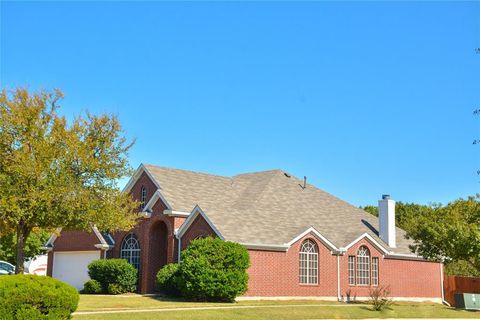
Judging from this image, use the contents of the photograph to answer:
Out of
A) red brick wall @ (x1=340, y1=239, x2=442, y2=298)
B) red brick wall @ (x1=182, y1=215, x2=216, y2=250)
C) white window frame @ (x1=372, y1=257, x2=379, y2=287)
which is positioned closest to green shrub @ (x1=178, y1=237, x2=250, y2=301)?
red brick wall @ (x1=182, y1=215, x2=216, y2=250)

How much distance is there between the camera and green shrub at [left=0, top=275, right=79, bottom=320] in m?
15.6

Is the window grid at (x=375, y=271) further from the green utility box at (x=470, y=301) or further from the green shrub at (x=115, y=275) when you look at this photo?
the green shrub at (x=115, y=275)

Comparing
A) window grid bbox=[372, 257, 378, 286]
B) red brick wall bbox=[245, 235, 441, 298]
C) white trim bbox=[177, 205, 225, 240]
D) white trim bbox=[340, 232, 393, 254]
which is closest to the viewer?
white trim bbox=[177, 205, 225, 240]

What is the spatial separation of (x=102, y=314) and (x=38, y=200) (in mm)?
6512

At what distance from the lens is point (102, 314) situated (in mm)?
20703

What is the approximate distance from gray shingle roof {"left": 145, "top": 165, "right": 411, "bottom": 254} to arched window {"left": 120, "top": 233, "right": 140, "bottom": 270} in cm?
404

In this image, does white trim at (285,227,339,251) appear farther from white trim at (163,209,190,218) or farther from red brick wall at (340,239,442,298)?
white trim at (163,209,190,218)

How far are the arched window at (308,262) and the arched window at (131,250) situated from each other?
32.5ft

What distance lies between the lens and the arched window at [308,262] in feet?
110

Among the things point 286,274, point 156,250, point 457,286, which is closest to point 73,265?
point 156,250

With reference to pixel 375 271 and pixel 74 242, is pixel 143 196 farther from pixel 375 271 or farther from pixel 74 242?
pixel 375 271

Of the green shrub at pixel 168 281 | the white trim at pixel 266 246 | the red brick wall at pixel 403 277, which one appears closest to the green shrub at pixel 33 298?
the green shrub at pixel 168 281

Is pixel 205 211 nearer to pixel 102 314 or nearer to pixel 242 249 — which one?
pixel 242 249

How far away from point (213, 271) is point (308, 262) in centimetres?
755
